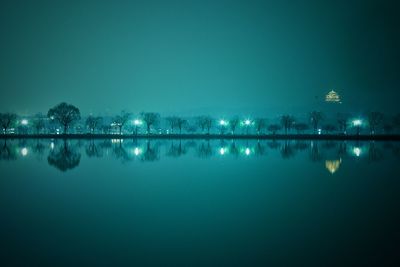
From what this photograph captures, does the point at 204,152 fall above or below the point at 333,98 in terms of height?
below

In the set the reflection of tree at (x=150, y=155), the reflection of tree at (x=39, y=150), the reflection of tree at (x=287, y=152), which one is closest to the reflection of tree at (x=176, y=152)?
the reflection of tree at (x=150, y=155)

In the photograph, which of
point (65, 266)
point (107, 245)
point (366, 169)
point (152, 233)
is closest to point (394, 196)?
point (366, 169)

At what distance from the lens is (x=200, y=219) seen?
9.59m

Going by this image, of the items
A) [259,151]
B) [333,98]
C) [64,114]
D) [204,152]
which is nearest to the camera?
[204,152]

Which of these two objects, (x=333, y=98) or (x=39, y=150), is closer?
(x=39, y=150)

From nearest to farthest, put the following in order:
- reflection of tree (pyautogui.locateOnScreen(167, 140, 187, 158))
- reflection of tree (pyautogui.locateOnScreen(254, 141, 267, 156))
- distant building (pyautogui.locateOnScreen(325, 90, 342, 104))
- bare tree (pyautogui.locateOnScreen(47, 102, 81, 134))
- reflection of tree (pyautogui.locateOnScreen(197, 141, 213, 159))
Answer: reflection of tree (pyautogui.locateOnScreen(197, 141, 213, 159))
reflection of tree (pyautogui.locateOnScreen(167, 140, 187, 158))
reflection of tree (pyautogui.locateOnScreen(254, 141, 267, 156))
bare tree (pyautogui.locateOnScreen(47, 102, 81, 134))
distant building (pyautogui.locateOnScreen(325, 90, 342, 104))

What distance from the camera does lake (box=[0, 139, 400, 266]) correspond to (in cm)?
699

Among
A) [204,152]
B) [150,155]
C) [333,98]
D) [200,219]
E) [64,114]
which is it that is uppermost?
[333,98]

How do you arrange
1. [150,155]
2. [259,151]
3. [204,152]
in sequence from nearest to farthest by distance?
[150,155] → [204,152] → [259,151]

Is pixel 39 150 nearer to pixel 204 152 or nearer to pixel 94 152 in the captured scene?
pixel 94 152

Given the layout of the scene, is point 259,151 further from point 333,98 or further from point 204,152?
point 333,98

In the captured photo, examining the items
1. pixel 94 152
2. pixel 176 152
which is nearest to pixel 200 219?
pixel 176 152

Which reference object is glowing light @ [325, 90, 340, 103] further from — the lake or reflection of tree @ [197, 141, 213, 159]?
the lake

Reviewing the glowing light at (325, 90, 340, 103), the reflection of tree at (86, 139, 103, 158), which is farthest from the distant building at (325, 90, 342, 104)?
the reflection of tree at (86, 139, 103, 158)
